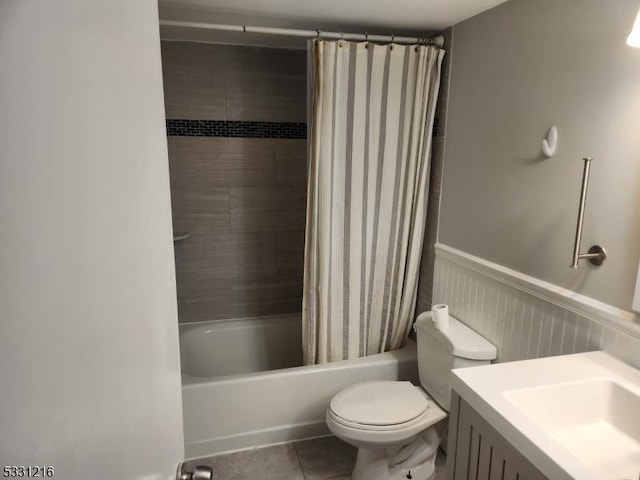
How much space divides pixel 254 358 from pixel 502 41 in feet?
7.71

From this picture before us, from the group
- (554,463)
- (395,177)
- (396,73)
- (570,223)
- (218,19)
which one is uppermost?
(218,19)

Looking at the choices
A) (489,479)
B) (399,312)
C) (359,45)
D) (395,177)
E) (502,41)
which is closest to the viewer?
(489,479)

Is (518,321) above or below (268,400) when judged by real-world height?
above

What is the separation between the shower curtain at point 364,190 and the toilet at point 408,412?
0.37 metres

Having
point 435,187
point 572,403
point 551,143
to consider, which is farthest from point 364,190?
point 572,403

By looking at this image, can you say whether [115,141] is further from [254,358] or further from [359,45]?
[254,358]

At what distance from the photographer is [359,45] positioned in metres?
2.04

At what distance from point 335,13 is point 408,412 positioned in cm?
184

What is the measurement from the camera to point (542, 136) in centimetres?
159

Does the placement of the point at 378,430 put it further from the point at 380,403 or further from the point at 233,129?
the point at 233,129

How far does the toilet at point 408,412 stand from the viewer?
1776mm

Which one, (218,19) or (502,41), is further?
(218,19)

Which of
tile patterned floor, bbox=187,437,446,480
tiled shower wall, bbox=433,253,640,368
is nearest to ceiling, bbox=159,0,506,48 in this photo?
tiled shower wall, bbox=433,253,640,368

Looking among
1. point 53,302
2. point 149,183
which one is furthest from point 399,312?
point 53,302
